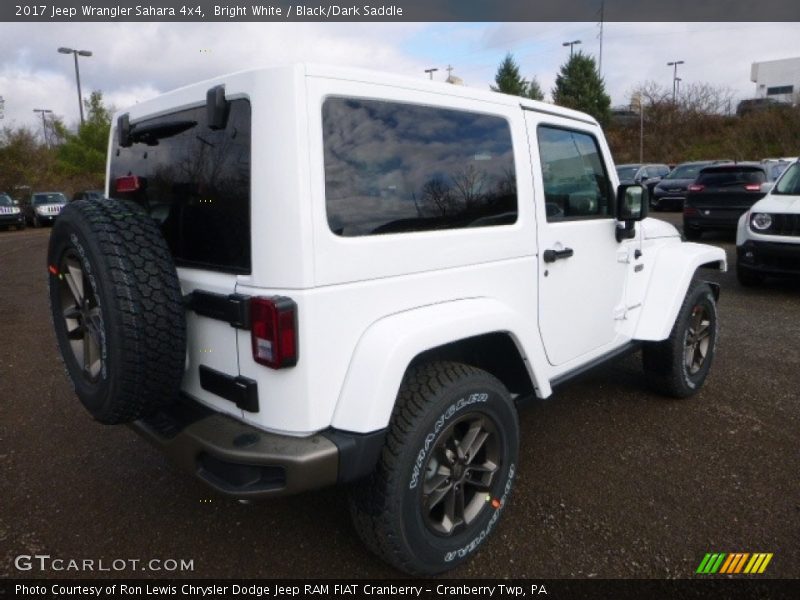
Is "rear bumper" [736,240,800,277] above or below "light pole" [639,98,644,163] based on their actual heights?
below

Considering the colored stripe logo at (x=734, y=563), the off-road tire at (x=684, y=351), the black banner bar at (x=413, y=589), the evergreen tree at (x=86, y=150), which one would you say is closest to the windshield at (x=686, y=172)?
the off-road tire at (x=684, y=351)

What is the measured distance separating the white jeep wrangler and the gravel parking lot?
1.51ft

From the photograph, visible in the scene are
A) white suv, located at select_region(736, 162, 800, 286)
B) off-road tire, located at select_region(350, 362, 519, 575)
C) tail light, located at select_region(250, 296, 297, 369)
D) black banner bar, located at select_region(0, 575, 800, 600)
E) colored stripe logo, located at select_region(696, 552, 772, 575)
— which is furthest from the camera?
white suv, located at select_region(736, 162, 800, 286)

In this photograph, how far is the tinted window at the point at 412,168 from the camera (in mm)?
2080

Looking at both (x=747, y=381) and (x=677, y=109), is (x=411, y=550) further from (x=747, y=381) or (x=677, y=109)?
(x=677, y=109)

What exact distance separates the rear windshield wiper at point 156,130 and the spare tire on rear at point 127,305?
1.20 feet

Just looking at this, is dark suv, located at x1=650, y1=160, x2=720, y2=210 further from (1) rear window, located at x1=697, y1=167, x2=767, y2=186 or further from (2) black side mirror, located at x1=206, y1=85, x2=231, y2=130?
(2) black side mirror, located at x1=206, y1=85, x2=231, y2=130

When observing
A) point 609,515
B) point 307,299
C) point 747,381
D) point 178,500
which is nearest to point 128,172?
point 307,299

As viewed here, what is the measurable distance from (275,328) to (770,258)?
7.39m

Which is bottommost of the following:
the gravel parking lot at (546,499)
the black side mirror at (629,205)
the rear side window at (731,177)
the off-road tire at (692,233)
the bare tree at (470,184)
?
the gravel parking lot at (546,499)

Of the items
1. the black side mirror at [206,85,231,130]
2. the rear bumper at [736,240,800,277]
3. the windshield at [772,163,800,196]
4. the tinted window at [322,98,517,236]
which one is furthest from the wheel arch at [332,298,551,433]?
the windshield at [772,163,800,196]

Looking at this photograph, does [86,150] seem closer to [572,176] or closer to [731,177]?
[731,177]

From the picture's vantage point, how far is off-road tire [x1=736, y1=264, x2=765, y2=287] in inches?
306

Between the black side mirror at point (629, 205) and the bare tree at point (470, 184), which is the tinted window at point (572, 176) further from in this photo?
the bare tree at point (470, 184)
